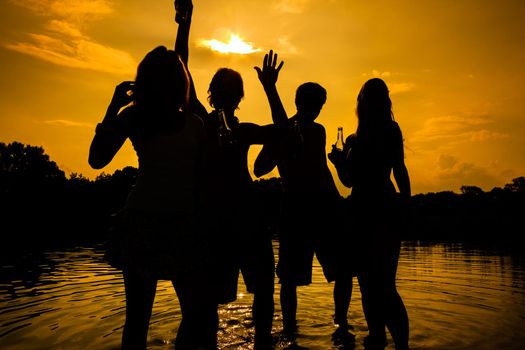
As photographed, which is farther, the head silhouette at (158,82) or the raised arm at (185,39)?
the raised arm at (185,39)

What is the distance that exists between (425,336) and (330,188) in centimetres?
211

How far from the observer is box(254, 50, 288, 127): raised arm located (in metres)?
3.49

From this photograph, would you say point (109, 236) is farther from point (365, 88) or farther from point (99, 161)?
point (365, 88)

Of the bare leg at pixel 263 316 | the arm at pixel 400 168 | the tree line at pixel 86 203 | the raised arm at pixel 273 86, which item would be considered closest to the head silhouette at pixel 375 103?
the arm at pixel 400 168

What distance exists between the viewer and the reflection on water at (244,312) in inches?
197

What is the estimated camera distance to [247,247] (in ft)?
12.4

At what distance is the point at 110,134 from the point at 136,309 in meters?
1.04

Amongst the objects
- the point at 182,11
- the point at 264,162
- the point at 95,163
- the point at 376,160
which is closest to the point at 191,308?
the point at 95,163

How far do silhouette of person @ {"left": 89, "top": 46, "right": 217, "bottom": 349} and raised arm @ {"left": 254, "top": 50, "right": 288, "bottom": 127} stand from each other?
0.98m

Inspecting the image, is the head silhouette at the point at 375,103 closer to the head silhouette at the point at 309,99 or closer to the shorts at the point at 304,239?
the head silhouette at the point at 309,99

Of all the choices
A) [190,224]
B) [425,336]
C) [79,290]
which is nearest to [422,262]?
[425,336]

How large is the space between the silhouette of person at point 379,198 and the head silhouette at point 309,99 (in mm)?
1058

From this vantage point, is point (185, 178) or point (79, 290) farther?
point (79, 290)

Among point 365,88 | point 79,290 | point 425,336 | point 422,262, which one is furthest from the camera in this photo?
point 422,262
